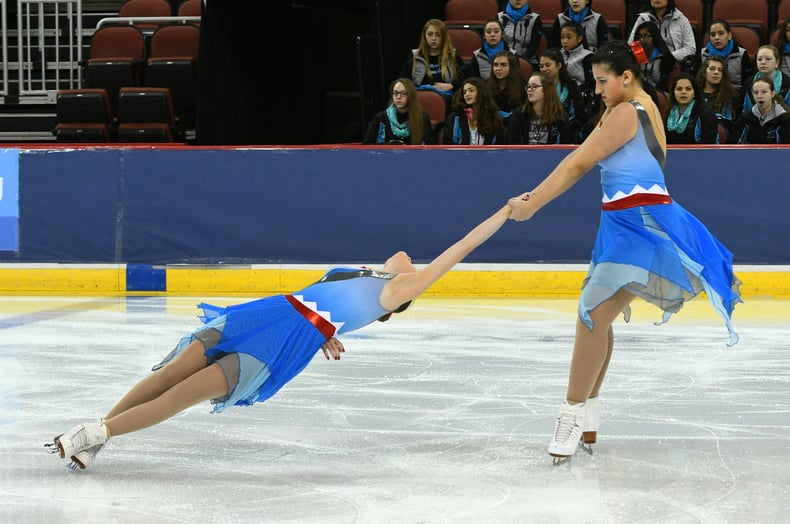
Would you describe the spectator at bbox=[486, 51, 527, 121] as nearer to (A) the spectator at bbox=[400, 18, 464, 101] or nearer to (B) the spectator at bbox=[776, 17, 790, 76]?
(A) the spectator at bbox=[400, 18, 464, 101]

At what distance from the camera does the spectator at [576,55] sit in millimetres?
9828

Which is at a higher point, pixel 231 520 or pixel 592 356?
pixel 592 356

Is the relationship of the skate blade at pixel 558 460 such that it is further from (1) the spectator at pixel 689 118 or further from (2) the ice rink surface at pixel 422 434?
(1) the spectator at pixel 689 118

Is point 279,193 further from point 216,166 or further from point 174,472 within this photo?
point 174,472

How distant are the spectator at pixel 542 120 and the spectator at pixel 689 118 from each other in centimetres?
82

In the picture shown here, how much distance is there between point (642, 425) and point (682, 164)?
439 centimetres

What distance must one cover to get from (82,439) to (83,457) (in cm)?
7

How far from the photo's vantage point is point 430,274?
367cm

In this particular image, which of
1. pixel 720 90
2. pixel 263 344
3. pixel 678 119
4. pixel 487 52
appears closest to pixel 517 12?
pixel 487 52

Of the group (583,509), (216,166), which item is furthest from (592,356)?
(216,166)

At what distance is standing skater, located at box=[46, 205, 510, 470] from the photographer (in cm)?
367

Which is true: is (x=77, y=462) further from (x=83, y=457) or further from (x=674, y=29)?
(x=674, y=29)

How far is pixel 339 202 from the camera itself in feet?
29.2

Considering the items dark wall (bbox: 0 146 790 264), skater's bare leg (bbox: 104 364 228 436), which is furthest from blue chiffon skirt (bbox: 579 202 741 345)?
dark wall (bbox: 0 146 790 264)
